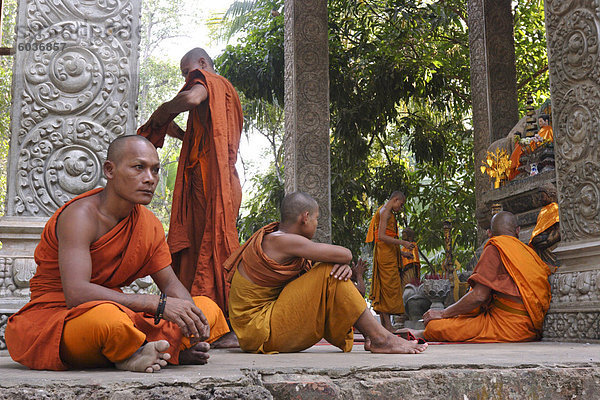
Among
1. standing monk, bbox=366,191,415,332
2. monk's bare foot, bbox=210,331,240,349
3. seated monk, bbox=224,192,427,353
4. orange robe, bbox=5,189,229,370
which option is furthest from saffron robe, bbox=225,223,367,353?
standing monk, bbox=366,191,415,332

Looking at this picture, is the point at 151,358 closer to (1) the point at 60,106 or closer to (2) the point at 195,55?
(1) the point at 60,106

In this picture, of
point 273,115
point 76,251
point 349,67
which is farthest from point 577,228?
point 273,115

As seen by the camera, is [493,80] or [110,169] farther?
[493,80]

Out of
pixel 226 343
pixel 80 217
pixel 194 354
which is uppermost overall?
pixel 80 217

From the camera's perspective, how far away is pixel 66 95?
13.7ft

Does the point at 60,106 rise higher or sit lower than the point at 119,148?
higher

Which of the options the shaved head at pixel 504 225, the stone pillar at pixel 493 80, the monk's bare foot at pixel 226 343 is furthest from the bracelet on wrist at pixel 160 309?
the stone pillar at pixel 493 80

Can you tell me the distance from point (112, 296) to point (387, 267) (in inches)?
262

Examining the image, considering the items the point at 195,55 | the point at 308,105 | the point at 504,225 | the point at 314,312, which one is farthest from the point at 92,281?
the point at 308,105

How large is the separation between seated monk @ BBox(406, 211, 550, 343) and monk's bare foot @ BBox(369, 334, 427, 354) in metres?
1.81

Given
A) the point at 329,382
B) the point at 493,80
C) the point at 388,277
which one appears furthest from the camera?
the point at 493,80

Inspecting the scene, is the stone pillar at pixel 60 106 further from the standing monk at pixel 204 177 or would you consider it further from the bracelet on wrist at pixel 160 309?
the bracelet on wrist at pixel 160 309

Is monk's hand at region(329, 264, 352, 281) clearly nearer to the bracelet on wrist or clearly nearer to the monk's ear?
the bracelet on wrist

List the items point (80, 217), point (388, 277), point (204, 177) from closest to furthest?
point (80, 217) → point (204, 177) → point (388, 277)
